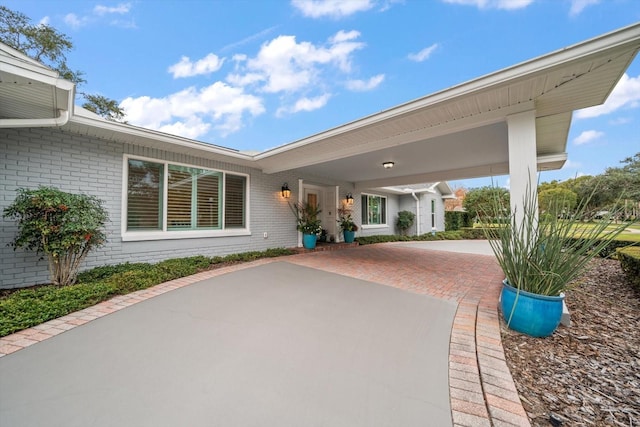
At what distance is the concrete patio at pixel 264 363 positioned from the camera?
1.49m

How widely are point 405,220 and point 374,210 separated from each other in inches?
87.0

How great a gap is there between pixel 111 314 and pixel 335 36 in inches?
383

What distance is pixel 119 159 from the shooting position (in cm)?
475

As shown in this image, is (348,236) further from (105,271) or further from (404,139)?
(105,271)

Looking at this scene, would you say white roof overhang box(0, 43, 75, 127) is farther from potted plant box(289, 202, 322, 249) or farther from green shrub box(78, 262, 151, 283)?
potted plant box(289, 202, 322, 249)

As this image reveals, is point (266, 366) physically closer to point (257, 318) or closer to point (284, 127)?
point (257, 318)

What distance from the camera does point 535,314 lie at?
2.39 m

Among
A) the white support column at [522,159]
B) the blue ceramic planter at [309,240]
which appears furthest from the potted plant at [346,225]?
the white support column at [522,159]

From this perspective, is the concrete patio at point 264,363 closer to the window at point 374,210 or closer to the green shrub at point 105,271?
the green shrub at point 105,271

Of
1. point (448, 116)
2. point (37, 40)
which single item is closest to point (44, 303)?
point (448, 116)

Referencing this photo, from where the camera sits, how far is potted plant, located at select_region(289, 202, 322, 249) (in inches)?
308

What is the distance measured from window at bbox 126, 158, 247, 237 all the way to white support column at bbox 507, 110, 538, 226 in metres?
5.85

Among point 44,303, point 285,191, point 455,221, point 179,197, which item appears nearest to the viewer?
point 44,303

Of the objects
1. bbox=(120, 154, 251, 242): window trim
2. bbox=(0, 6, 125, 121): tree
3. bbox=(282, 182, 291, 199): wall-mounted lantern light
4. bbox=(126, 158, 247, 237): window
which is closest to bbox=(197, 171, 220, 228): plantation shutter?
bbox=(126, 158, 247, 237): window
